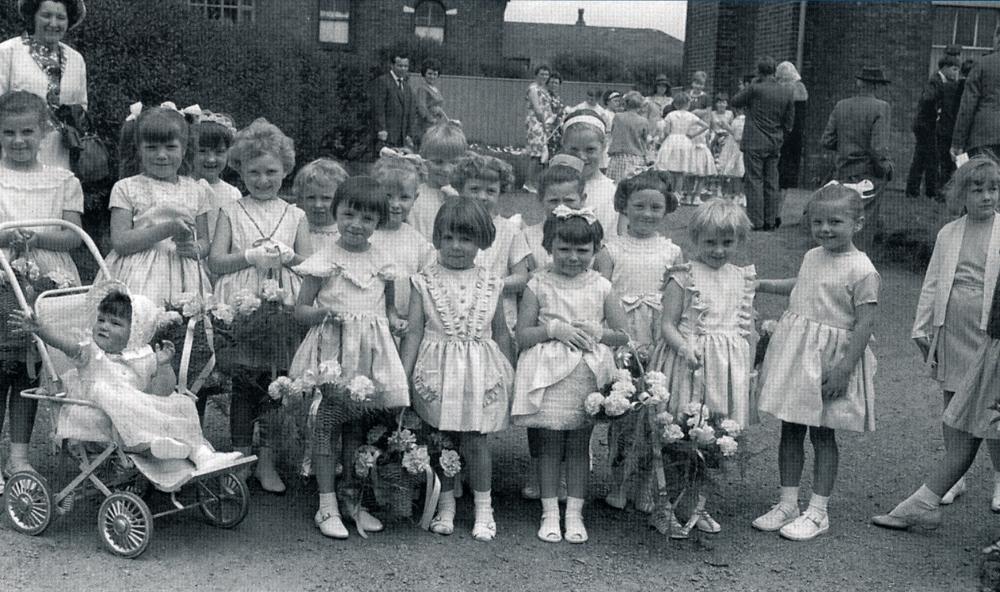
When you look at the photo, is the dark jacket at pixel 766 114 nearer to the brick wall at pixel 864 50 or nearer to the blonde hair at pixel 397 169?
the brick wall at pixel 864 50

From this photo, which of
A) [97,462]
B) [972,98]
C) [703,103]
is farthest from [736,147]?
[97,462]

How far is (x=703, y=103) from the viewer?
18.7m

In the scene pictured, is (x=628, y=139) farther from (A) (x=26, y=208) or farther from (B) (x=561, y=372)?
(A) (x=26, y=208)

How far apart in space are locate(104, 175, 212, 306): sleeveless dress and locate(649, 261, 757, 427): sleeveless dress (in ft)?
7.16

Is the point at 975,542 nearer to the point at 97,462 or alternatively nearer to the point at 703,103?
the point at 97,462

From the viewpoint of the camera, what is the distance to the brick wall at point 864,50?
17.7 meters

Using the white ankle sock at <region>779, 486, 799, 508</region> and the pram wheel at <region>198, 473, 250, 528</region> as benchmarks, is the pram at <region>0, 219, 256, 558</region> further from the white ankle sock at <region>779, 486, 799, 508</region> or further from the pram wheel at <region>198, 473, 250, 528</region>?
the white ankle sock at <region>779, 486, 799, 508</region>

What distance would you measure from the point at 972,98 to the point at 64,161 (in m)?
7.78

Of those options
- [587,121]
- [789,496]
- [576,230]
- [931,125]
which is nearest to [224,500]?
[576,230]

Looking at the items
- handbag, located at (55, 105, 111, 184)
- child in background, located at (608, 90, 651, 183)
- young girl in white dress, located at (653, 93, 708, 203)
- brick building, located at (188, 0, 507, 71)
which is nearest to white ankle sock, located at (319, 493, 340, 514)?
handbag, located at (55, 105, 111, 184)

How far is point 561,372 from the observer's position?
5008 mm

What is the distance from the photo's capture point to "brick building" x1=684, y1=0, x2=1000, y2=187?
17.7 m

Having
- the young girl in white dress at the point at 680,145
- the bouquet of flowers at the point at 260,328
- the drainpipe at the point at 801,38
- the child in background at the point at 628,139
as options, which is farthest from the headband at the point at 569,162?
the drainpipe at the point at 801,38

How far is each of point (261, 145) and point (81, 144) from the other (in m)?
1.20
